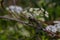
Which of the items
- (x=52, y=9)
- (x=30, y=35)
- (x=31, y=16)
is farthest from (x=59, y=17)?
(x=31, y=16)

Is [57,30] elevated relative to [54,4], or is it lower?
lower

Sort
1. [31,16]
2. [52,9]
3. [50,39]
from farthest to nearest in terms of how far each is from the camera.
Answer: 1. [52,9]
2. [50,39]
3. [31,16]

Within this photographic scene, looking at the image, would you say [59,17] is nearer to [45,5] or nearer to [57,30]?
[45,5]

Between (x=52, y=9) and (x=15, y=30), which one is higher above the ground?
(x=52, y=9)

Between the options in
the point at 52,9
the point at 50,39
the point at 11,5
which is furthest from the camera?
the point at 52,9

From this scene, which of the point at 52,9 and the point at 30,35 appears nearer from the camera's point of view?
the point at 30,35

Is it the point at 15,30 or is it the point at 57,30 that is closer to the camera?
the point at 57,30

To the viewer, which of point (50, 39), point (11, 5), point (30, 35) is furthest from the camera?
point (11, 5)

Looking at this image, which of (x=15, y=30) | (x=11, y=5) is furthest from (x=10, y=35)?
(x=11, y=5)

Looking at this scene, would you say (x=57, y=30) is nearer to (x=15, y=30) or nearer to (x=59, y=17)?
(x=15, y=30)
